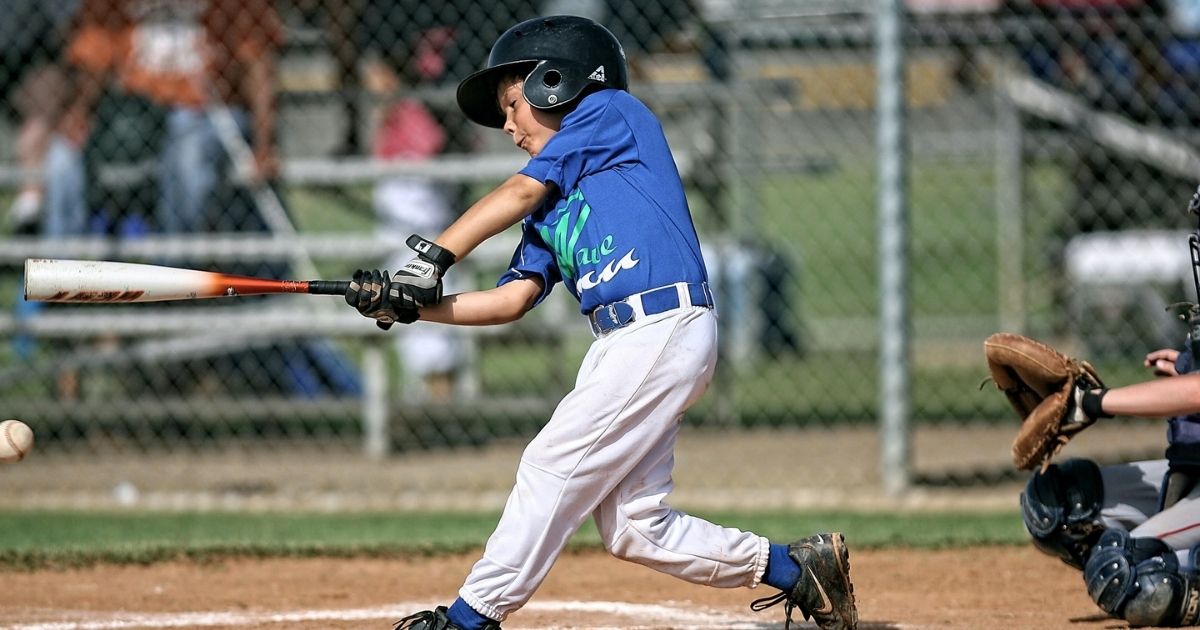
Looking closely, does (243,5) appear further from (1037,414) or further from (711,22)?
(1037,414)

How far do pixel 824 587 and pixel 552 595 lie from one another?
117cm

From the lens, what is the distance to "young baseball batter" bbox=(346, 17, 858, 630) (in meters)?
3.18

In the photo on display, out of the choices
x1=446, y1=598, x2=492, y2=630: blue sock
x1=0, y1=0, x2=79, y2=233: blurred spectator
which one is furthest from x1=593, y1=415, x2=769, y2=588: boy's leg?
x1=0, y1=0, x2=79, y2=233: blurred spectator

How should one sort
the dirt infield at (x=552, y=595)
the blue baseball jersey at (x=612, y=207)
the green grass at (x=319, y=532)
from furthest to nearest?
the green grass at (x=319, y=532) → the dirt infield at (x=552, y=595) → the blue baseball jersey at (x=612, y=207)

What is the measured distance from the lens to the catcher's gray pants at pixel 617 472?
10.4 ft

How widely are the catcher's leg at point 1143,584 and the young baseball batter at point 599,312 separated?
0.67 metres

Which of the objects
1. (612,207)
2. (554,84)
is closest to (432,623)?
(612,207)

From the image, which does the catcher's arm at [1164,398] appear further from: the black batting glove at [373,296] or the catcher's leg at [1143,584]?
the black batting glove at [373,296]

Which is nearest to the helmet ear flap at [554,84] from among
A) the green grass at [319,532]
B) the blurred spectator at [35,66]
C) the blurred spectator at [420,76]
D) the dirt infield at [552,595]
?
the dirt infield at [552,595]

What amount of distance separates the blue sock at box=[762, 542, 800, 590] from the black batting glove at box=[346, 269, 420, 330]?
104 cm

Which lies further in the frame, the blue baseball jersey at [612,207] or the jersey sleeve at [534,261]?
the jersey sleeve at [534,261]

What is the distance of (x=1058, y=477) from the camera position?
3.87 metres

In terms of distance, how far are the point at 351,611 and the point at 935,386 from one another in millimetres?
5856

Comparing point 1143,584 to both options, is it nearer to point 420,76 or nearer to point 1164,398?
point 1164,398
